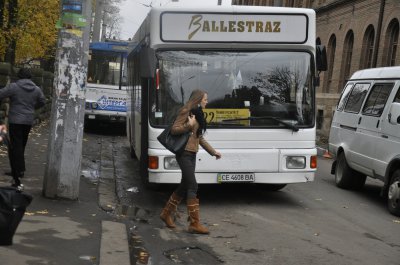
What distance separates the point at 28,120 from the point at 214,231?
3416mm

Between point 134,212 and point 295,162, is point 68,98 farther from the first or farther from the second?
point 295,162

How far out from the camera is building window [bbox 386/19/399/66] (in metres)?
23.4

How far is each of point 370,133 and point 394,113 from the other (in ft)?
3.55

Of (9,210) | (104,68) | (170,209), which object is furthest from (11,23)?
(9,210)

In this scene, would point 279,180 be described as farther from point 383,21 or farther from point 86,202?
point 383,21

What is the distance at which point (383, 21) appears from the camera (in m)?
24.1

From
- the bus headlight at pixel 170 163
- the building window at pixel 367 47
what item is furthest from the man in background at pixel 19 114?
the building window at pixel 367 47

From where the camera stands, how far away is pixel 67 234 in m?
6.15

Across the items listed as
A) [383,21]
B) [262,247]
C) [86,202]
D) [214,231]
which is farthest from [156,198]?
[383,21]

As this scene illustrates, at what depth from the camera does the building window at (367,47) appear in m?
25.9

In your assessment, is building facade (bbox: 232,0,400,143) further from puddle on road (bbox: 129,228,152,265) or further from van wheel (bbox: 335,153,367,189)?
puddle on road (bbox: 129,228,152,265)

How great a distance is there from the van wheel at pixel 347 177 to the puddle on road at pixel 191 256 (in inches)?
226

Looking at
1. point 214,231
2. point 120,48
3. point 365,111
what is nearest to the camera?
point 214,231

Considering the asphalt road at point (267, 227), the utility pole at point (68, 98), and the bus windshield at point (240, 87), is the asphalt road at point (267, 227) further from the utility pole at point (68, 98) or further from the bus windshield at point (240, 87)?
the bus windshield at point (240, 87)
